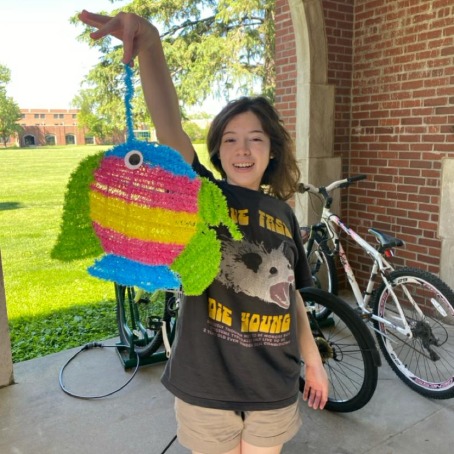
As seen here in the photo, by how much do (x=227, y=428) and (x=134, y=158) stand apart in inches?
30.8

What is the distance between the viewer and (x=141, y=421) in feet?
8.43

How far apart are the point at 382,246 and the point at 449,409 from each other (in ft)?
Result: 3.38

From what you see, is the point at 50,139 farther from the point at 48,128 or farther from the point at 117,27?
the point at 117,27

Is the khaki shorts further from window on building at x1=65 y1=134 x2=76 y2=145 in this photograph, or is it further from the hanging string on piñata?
window on building at x1=65 y1=134 x2=76 y2=145

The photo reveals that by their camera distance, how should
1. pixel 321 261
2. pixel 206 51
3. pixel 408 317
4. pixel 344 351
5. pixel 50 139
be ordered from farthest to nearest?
pixel 50 139 < pixel 206 51 < pixel 321 261 < pixel 408 317 < pixel 344 351

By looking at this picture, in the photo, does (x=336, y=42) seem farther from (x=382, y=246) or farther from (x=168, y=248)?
(x=168, y=248)

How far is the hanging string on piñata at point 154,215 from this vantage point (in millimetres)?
988

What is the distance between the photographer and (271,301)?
1254 millimetres

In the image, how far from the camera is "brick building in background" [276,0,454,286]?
371 cm

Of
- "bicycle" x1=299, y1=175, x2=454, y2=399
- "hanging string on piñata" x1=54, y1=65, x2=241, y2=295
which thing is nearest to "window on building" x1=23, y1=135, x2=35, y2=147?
"bicycle" x1=299, y1=175, x2=454, y2=399

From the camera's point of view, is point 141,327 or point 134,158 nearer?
point 134,158

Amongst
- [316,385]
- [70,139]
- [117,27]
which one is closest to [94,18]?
[117,27]

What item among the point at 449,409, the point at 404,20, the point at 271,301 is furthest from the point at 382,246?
the point at 404,20

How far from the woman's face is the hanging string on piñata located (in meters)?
0.35
